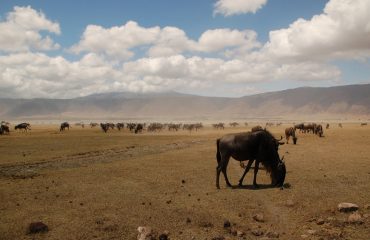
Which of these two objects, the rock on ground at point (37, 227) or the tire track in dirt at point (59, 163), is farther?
the tire track in dirt at point (59, 163)

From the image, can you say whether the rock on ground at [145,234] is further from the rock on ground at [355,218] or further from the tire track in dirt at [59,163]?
the tire track in dirt at [59,163]

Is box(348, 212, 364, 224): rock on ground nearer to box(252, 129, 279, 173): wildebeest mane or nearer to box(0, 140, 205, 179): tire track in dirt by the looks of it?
box(252, 129, 279, 173): wildebeest mane

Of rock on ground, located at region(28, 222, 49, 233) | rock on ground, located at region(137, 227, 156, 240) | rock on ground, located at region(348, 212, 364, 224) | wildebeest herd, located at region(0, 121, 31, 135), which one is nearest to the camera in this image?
rock on ground, located at region(137, 227, 156, 240)

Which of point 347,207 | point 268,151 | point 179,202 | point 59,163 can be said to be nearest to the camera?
point 347,207

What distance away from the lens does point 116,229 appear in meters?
9.76

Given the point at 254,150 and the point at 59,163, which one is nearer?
the point at 254,150

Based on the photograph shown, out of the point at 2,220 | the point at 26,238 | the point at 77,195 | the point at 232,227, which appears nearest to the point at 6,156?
the point at 77,195

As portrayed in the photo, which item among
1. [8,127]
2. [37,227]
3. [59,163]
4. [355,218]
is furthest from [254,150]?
[8,127]

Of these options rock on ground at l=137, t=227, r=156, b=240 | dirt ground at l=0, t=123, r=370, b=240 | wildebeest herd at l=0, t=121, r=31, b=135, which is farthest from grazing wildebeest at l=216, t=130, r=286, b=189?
wildebeest herd at l=0, t=121, r=31, b=135

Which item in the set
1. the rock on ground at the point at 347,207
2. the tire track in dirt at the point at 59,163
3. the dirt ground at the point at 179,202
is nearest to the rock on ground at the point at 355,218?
the dirt ground at the point at 179,202

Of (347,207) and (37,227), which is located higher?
(37,227)

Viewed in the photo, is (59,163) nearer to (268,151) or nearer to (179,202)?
(179,202)

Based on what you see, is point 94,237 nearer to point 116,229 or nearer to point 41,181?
point 116,229

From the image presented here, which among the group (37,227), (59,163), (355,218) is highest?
(59,163)
